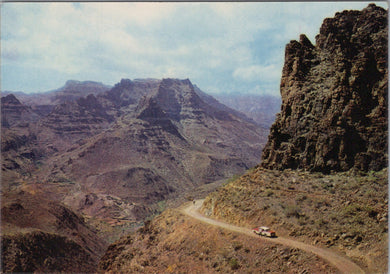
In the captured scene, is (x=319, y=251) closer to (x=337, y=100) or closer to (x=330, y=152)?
(x=330, y=152)

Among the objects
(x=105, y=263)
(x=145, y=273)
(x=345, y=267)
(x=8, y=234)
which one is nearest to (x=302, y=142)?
(x=345, y=267)

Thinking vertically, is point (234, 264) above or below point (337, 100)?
below

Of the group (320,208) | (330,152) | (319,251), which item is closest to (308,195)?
(320,208)

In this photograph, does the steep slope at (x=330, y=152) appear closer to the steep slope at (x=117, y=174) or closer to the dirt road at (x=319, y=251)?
the dirt road at (x=319, y=251)

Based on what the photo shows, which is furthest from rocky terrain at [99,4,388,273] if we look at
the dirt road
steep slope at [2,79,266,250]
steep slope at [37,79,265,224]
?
steep slope at [37,79,265,224]

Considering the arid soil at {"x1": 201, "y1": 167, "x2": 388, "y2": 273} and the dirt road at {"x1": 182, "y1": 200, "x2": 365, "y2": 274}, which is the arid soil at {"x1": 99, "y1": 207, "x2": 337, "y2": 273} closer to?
the dirt road at {"x1": 182, "y1": 200, "x2": 365, "y2": 274}

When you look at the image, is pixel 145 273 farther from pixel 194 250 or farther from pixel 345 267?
pixel 345 267

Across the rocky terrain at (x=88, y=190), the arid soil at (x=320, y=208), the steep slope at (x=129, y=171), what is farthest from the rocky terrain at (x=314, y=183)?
the steep slope at (x=129, y=171)
